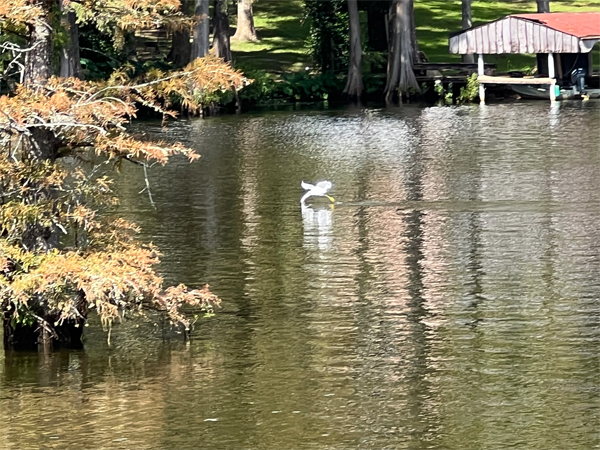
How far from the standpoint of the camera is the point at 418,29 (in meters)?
70.4

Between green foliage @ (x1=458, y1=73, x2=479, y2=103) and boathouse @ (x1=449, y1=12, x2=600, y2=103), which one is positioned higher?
boathouse @ (x1=449, y1=12, x2=600, y2=103)

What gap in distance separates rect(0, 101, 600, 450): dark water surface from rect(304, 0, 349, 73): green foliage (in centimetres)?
3129

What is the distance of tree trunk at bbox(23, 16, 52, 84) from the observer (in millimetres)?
14297

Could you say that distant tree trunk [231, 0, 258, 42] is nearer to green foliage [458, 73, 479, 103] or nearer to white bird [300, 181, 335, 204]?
green foliage [458, 73, 479, 103]

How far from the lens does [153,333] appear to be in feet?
52.7

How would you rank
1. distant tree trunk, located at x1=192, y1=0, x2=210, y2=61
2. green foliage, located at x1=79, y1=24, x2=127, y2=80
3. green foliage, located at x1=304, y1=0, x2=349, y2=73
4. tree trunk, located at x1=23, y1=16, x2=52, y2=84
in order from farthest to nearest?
1. green foliage, located at x1=304, y1=0, x2=349, y2=73
2. green foliage, located at x1=79, y1=24, x2=127, y2=80
3. distant tree trunk, located at x1=192, y1=0, x2=210, y2=61
4. tree trunk, located at x1=23, y1=16, x2=52, y2=84

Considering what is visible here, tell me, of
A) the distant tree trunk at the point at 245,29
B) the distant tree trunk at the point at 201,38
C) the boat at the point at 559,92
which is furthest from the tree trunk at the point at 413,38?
the distant tree trunk at the point at 245,29

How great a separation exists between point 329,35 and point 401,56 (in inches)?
225

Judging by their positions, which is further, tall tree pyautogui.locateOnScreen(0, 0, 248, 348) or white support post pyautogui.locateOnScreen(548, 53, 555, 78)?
white support post pyautogui.locateOnScreen(548, 53, 555, 78)

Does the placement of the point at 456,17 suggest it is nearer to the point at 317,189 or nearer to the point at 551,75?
the point at 551,75

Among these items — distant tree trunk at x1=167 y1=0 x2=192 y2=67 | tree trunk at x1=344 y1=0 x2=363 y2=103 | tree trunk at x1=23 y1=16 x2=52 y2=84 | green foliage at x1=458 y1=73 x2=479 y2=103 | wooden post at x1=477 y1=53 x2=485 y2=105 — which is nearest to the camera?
tree trunk at x1=23 y1=16 x2=52 y2=84

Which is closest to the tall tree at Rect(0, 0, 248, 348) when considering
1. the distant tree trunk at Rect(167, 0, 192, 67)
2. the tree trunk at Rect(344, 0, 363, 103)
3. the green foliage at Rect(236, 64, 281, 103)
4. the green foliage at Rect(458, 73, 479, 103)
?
the green foliage at Rect(236, 64, 281, 103)

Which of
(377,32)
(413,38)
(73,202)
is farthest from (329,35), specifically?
(73,202)

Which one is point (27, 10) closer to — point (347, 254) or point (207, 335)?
point (207, 335)
